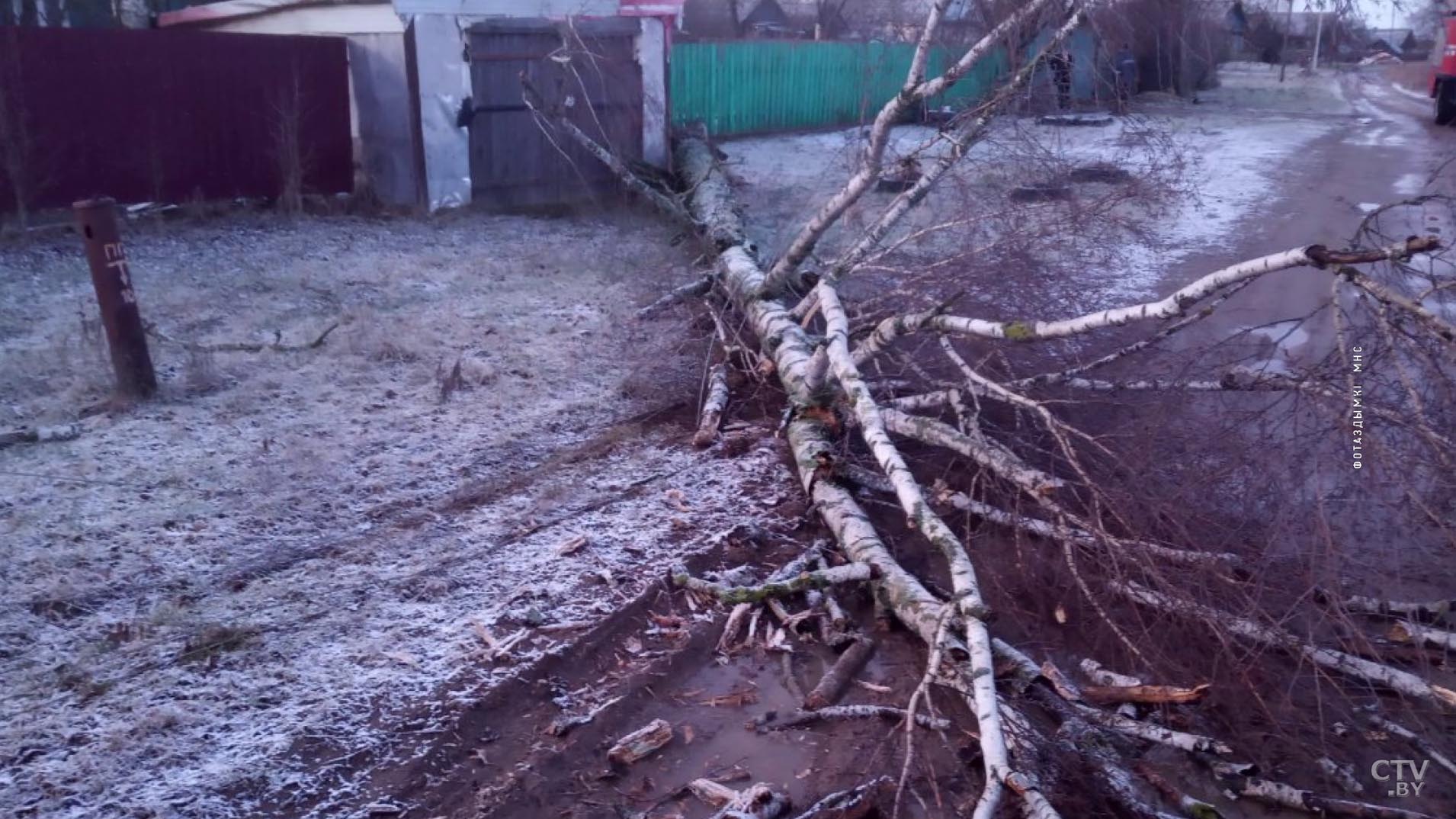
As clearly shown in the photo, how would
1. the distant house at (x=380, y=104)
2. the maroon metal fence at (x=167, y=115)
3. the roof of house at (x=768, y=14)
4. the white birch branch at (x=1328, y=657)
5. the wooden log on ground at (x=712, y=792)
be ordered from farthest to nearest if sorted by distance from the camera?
the roof of house at (x=768, y=14) < the distant house at (x=380, y=104) < the maroon metal fence at (x=167, y=115) < the white birch branch at (x=1328, y=657) < the wooden log on ground at (x=712, y=792)

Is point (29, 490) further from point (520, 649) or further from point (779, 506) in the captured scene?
point (779, 506)

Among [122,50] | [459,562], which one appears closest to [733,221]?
[459,562]

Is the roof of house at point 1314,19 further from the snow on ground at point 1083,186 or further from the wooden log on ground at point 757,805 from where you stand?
the wooden log on ground at point 757,805

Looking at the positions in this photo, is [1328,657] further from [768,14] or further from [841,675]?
[768,14]

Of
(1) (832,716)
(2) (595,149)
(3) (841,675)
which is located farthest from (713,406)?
(2) (595,149)

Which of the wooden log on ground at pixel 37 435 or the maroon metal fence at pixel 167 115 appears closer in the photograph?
the wooden log on ground at pixel 37 435

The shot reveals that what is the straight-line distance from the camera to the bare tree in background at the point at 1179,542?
3.50m

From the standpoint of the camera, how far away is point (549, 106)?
38.0 ft

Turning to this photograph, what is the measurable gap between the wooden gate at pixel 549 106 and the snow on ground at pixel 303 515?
3.51 m

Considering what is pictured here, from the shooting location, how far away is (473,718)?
363 cm

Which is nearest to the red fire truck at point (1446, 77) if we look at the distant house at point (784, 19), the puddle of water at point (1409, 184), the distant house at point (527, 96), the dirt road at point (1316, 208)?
the dirt road at point (1316, 208)

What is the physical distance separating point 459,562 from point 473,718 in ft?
3.40

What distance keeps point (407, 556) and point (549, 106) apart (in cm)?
802

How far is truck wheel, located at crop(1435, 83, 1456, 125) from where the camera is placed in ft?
76.4
